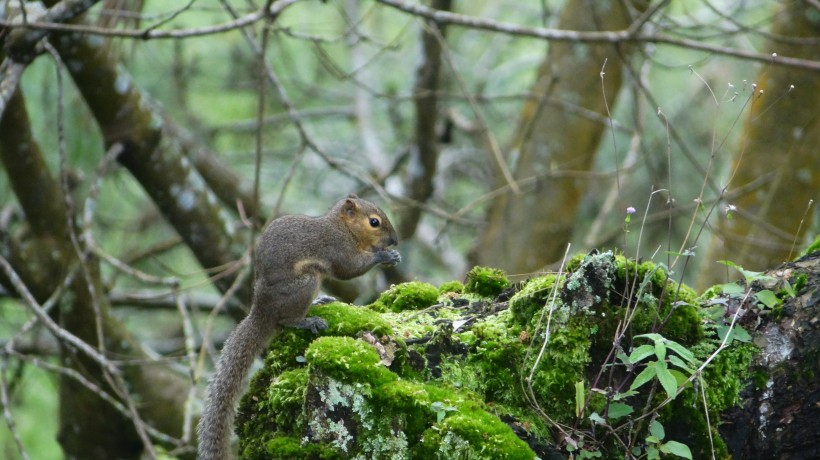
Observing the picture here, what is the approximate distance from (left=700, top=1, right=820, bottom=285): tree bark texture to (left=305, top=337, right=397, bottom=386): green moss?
14.5ft

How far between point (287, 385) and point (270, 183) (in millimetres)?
7918

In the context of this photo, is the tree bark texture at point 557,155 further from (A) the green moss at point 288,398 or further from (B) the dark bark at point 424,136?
(A) the green moss at point 288,398

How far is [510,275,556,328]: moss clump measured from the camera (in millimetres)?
2613

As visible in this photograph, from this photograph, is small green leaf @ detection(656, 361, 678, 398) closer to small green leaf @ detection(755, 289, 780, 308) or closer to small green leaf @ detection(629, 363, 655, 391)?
small green leaf @ detection(629, 363, 655, 391)

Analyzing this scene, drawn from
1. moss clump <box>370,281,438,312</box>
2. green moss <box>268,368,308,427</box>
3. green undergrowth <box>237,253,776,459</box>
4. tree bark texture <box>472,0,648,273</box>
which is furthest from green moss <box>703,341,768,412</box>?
tree bark texture <box>472,0,648,273</box>

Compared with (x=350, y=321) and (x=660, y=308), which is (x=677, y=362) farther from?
(x=350, y=321)

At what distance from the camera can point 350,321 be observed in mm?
2812

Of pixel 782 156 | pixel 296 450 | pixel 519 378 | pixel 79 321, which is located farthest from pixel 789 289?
pixel 782 156

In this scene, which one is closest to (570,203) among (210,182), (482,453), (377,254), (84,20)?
(210,182)

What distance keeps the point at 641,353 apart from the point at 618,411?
0.64 feet

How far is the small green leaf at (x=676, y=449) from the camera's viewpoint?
7.22 ft

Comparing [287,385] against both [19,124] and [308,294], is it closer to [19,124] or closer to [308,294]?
[308,294]

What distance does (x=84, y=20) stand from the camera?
510 centimetres

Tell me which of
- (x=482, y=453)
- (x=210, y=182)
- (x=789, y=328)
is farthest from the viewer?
(x=210, y=182)
